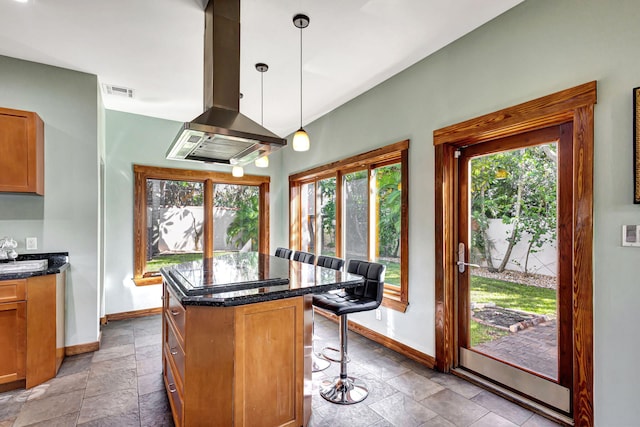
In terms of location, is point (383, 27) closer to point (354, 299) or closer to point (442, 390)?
point (354, 299)

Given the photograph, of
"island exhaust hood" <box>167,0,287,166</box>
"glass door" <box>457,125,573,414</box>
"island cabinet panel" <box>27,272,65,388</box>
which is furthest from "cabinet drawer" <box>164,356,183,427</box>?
"glass door" <box>457,125,573,414</box>

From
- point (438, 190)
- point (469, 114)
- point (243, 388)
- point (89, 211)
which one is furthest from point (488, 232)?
point (89, 211)

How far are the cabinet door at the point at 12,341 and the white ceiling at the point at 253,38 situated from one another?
2.28 metres

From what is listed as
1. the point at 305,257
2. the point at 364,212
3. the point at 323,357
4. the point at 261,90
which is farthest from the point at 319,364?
the point at 261,90

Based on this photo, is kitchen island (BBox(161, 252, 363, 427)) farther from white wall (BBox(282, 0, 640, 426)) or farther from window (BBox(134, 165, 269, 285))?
window (BBox(134, 165, 269, 285))

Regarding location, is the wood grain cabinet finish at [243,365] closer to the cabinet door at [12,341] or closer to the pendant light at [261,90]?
the pendant light at [261,90]

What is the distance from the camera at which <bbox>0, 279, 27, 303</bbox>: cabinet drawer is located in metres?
2.57

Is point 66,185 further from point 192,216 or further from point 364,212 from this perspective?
point 364,212

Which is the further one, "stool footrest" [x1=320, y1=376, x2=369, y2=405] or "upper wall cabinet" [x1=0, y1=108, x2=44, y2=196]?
"upper wall cabinet" [x1=0, y1=108, x2=44, y2=196]

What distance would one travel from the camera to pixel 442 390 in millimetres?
2545

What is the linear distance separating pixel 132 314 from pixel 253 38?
400 cm

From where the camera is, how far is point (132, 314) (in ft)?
14.8

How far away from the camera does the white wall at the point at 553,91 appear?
5.92ft

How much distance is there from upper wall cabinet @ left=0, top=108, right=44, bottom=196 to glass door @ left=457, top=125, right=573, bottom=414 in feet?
12.7
